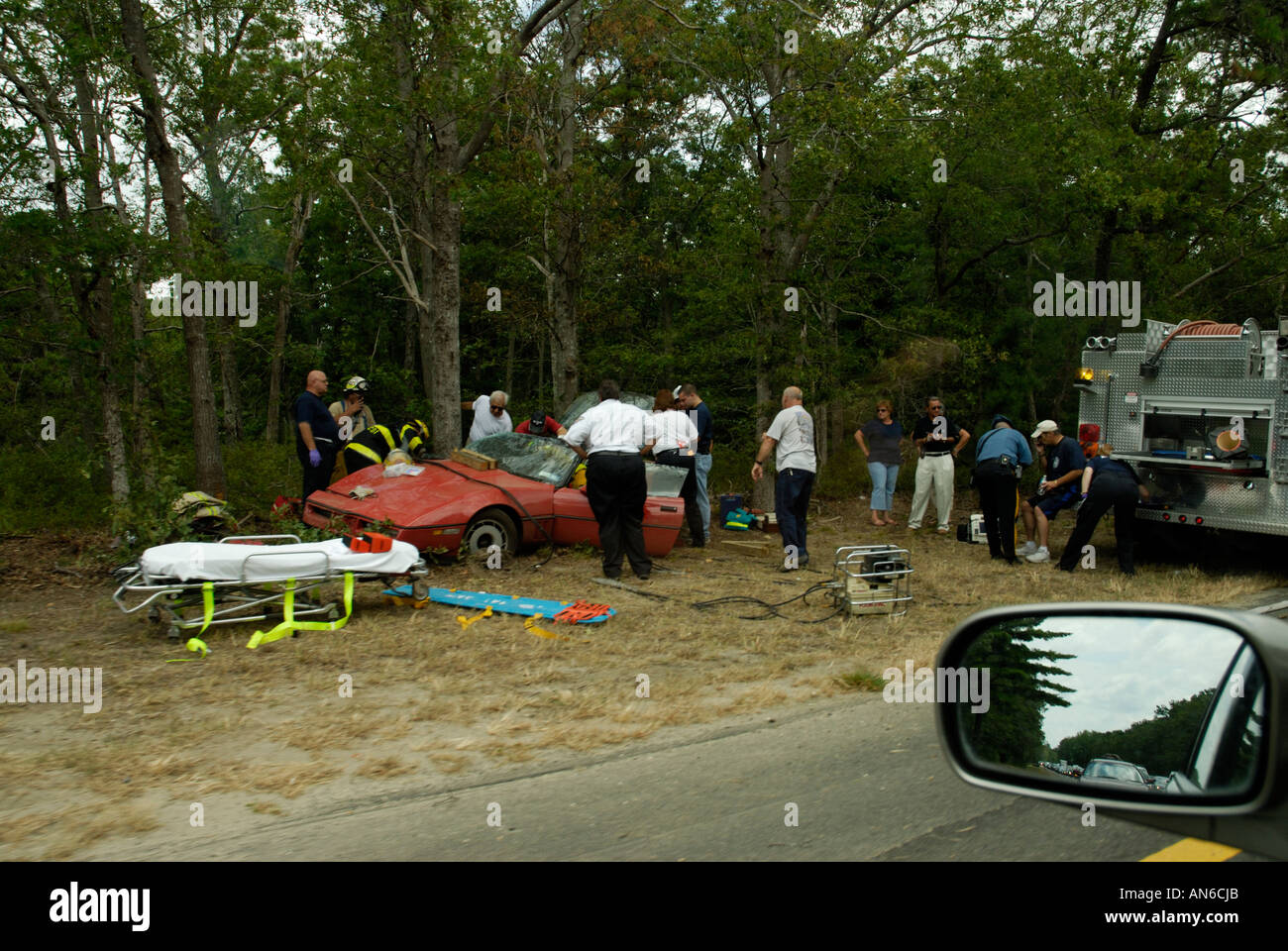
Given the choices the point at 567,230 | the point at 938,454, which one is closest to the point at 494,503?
the point at 567,230

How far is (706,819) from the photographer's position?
173 inches

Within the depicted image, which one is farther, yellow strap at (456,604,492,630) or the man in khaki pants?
the man in khaki pants

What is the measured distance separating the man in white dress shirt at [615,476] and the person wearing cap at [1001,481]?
15.1 ft

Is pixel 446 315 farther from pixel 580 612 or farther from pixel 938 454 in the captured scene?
pixel 938 454

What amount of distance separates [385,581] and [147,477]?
10.8 feet

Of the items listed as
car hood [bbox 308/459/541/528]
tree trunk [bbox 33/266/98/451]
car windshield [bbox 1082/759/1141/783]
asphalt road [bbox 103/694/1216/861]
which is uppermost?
tree trunk [bbox 33/266/98/451]

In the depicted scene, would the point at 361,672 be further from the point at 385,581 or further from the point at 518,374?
the point at 518,374

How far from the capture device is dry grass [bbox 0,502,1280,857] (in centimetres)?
491

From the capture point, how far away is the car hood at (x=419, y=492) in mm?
10133

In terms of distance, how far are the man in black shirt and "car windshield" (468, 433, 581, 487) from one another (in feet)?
5.54

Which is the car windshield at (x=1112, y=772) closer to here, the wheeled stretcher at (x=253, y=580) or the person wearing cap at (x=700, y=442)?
the wheeled stretcher at (x=253, y=580)

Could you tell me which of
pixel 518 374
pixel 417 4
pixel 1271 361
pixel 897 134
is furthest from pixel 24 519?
pixel 518 374

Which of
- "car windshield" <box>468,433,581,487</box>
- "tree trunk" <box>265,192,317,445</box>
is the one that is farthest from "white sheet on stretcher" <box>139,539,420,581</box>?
"tree trunk" <box>265,192,317,445</box>

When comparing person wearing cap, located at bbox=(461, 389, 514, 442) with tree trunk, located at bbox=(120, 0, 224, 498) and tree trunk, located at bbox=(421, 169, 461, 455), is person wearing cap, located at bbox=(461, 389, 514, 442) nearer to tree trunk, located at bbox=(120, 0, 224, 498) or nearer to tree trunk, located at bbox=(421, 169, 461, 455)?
A: tree trunk, located at bbox=(421, 169, 461, 455)
